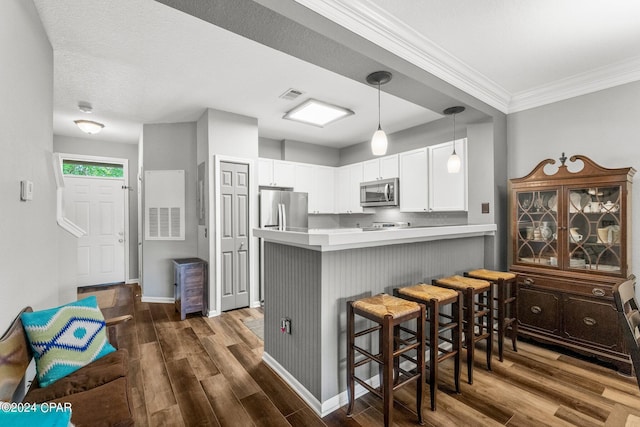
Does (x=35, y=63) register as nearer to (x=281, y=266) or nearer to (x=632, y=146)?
(x=281, y=266)

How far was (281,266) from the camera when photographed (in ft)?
7.82

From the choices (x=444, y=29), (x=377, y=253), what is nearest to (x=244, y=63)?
(x=444, y=29)

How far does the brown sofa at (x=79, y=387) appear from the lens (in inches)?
50.9

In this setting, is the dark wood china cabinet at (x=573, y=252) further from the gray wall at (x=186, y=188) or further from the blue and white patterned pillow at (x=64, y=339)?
the gray wall at (x=186, y=188)

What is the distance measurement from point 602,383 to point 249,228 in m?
3.90

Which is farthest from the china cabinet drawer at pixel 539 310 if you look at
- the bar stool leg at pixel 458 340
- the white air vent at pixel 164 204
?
the white air vent at pixel 164 204

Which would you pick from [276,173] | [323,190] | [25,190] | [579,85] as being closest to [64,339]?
[25,190]

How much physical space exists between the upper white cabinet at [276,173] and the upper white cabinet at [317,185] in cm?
13

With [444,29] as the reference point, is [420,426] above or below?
below

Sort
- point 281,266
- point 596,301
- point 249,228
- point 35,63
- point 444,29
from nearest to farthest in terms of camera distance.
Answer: point 35,63
point 444,29
point 281,266
point 596,301
point 249,228

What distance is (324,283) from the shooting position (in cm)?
196

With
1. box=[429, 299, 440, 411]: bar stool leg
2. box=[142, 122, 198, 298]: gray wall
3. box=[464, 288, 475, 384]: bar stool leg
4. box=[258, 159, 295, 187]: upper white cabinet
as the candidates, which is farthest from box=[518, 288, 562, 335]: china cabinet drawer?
box=[142, 122, 198, 298]: gray wall

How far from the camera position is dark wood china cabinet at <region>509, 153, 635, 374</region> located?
8.28 feet

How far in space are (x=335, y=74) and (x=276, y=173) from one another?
240cm
